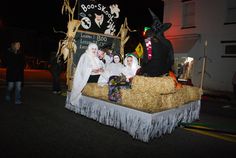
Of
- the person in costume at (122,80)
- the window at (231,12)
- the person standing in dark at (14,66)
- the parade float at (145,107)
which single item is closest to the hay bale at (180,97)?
the parade float at (145,107)

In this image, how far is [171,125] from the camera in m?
5.77

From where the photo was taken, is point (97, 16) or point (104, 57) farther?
point (97, 16)

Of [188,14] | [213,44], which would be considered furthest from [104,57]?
[188,14]

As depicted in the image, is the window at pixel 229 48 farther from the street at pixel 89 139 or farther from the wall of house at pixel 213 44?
the street at pixel 89 139

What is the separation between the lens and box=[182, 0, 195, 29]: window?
17797 mm

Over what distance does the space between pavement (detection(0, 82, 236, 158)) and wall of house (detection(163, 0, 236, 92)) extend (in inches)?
364

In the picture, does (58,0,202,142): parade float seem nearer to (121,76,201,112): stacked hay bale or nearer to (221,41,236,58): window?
(121,76,201,112): stacked hay bale

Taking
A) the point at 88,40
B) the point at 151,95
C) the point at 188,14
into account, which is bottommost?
the point at 151,95

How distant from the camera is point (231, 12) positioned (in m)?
15.7

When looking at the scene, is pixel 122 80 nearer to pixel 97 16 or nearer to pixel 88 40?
pixel 88 40

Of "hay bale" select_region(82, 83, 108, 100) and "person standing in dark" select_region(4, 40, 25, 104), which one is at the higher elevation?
"person standing in dark" select_region(4, 40, 25, 104)

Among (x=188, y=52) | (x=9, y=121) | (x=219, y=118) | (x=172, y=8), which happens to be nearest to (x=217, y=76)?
(x=188, y=52)

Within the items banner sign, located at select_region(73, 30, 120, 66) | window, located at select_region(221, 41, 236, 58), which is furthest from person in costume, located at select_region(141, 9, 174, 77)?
window, located at select_region(221, 41, 236, 58)

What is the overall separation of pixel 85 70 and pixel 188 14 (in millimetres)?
13260
